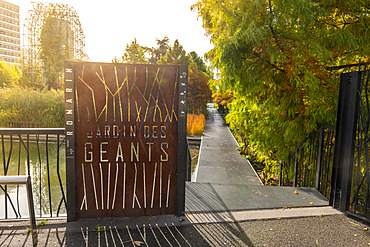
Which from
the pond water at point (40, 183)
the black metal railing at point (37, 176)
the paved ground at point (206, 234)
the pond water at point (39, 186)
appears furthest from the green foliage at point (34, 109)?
the paved ground at point (206, 234)

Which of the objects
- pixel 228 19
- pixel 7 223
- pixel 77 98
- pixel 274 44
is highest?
pixel 228 19

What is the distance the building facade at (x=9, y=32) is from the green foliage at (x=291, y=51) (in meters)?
116

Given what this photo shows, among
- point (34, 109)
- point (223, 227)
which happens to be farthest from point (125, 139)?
point (34, 109)

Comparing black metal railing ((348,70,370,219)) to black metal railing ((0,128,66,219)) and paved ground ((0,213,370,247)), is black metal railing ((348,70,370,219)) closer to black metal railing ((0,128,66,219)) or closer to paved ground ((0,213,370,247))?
paved ground ((0,213,370,247))

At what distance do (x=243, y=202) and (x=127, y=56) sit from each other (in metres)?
34.7

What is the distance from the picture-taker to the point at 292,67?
4414mm

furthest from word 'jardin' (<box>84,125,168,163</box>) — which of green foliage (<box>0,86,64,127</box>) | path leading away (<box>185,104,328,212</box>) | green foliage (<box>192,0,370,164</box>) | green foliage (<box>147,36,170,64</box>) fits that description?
green foliage (<box>147,36,170,64</box>)

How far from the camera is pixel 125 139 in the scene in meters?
3.37

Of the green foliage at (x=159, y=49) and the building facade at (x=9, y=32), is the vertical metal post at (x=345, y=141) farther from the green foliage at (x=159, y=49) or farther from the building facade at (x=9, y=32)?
the building facade at (x=9, y=32)

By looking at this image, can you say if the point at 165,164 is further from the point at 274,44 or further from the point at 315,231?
the point at 274,44

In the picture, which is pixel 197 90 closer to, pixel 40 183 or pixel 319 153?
pixel 319 153

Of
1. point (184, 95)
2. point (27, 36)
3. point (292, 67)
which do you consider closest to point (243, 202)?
point (184, 95)

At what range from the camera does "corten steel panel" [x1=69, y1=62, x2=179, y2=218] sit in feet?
10.6

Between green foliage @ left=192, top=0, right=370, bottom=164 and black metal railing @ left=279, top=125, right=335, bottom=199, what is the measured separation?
0.22 m
